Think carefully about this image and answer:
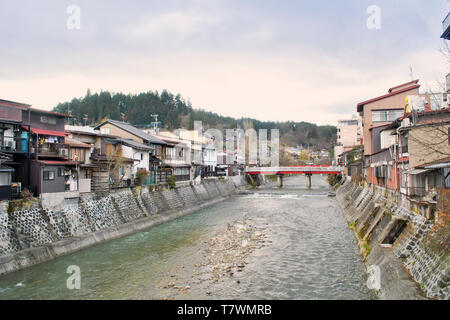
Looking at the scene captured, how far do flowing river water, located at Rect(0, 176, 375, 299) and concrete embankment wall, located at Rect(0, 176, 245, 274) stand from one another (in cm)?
73

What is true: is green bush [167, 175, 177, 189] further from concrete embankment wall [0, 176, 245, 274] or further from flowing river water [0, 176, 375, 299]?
flowing river water [0, 176, 375, 299]

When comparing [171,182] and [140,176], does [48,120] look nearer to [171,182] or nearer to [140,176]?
[140,176]

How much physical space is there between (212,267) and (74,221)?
1046cm

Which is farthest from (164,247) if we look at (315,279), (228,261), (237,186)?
(237,186)

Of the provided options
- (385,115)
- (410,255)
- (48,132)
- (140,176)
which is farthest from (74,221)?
(385,115)

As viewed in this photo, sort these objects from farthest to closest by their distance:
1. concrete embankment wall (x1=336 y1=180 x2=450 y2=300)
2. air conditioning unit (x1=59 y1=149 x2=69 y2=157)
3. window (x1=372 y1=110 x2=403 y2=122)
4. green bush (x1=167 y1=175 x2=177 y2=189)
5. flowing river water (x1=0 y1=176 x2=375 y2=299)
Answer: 1. green bush (x1=167 y1=175 x2=177 y2=189)
2. window (x1=372 y1=110 x2=403 y2=122)
3. air conditioning unit (x1=59 y1=149 x2=69 y2=157)
4. flowing river water (x1=0 y1=176 x2=375 y2=299)
5. concrete embankment wall (x1=336 y1=180 x2=450 y2=300)

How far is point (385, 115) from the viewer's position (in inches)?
1244

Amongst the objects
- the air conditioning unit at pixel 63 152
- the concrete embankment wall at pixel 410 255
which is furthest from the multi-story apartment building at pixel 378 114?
the air conditioning unit at pixel 63 152

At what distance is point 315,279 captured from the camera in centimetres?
1425

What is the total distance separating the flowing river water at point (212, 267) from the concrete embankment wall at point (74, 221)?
2.39 ft

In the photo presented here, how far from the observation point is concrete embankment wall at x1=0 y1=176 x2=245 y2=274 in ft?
51.5

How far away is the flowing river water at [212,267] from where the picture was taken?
12.9 metres

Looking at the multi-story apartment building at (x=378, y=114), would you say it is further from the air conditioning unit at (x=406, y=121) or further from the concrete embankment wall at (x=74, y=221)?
the concrete embankment wall at (x=74, y=221)

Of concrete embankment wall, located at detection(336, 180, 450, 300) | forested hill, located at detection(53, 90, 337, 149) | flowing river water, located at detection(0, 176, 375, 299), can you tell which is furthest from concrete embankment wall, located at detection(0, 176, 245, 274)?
forested hill, located at detection(53, 90, 337, 149)
